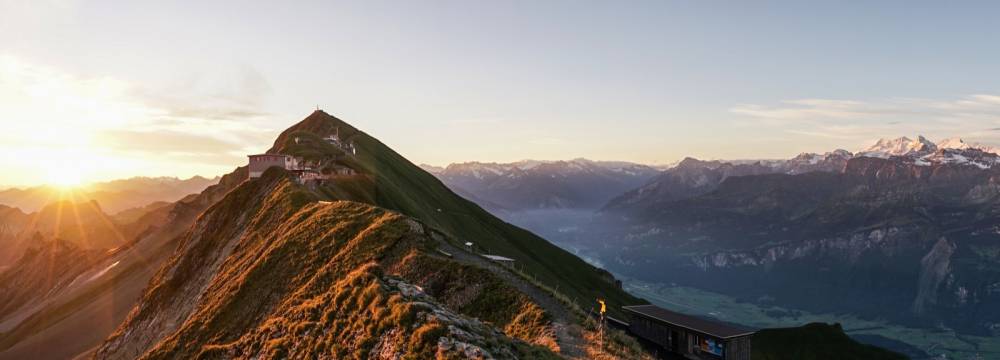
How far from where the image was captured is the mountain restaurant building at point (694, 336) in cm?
5116

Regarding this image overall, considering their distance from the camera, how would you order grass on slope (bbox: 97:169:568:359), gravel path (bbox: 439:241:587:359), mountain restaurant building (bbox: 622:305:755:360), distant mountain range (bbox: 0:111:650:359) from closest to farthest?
grass on slope (bbox: 97:169:568:359) < distant mountain range (bbox: 0:111:650:359) < gravel path (bbox: 439:241:587:359) < mountain restaurant building (bbox: 622:305:755:360)

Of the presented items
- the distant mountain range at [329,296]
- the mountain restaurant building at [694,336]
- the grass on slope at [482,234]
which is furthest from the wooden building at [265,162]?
the mountain restaurant building at [694,336]

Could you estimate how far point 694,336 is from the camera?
5312 centimetres

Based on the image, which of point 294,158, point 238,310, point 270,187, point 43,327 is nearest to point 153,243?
point 43,327

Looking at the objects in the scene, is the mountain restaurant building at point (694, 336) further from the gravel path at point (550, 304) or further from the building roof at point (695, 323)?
the gravel path at point (550, 304)

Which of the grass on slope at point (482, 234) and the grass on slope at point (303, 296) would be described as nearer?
the grass on slope at point (303, 296)

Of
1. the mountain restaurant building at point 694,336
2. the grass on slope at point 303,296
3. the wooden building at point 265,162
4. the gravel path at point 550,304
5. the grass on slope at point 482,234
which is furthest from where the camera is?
the grass on slope at point 482,234

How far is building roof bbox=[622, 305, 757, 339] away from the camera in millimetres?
51781

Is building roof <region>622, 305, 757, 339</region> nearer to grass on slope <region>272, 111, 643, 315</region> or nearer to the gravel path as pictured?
the gravel path

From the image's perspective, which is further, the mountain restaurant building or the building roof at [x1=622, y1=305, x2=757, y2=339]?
the building roof at [x1=622, y1=305, x2=757, y2=339]

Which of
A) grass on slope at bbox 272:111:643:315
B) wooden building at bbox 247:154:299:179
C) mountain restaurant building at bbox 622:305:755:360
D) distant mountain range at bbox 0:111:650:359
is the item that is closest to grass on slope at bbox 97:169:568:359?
distant mountain range at bbox 0:111:650:359

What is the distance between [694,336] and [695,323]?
1895 millimetres

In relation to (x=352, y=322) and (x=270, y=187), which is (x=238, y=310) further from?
(x=270, y=187)

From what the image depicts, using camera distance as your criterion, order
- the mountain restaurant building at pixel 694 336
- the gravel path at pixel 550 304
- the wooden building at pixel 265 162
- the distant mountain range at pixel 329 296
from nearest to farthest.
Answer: the distant mountain range at pixel 329 296 → the gravel path at pixel 550 304 → the mountain restaurant building at pixel 694 336 → the wooden building at pixel 265 162
